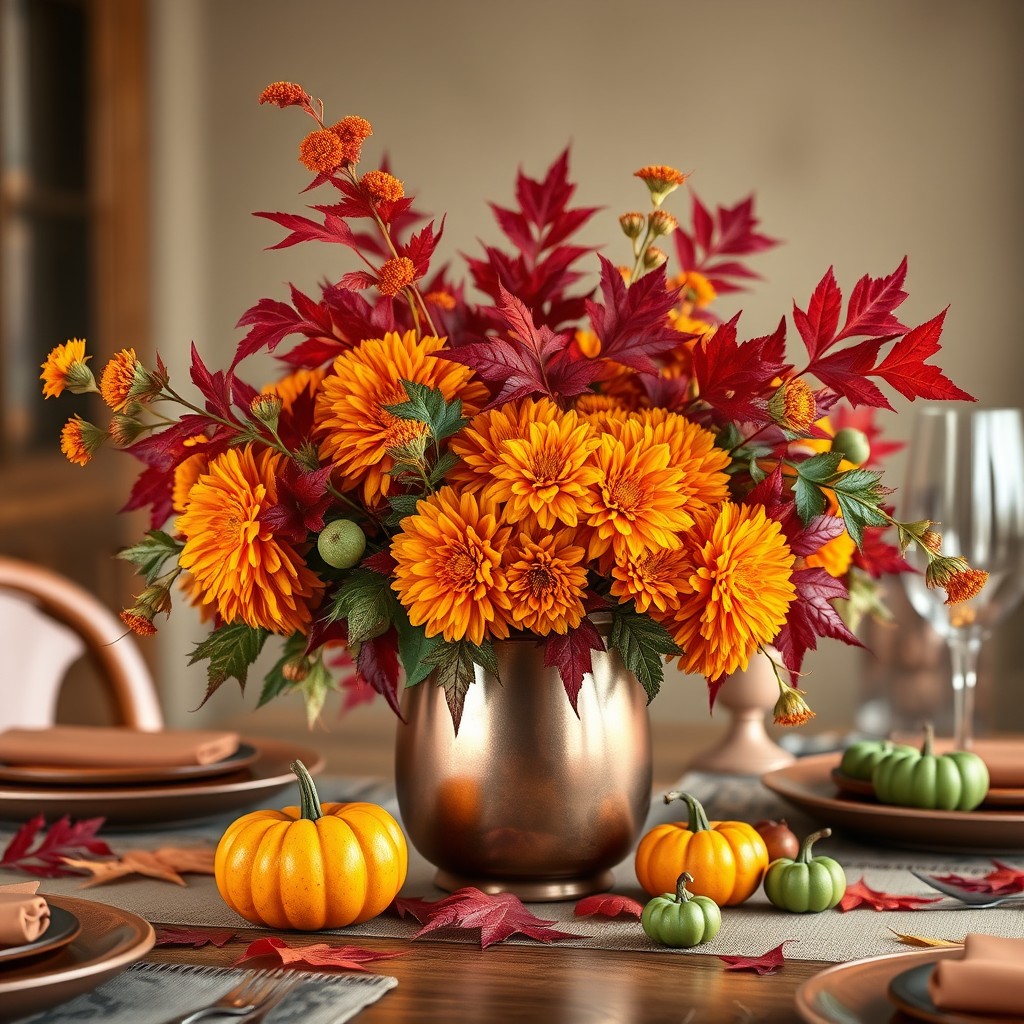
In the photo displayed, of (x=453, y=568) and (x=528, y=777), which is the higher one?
(x=453, y=568)

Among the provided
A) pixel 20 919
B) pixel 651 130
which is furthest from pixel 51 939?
pixel 651 130

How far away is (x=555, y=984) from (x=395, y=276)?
0.38 meters

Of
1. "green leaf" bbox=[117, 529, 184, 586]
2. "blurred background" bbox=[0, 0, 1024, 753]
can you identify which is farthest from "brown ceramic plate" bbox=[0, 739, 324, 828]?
"blurred background" bbox=[0, 0, 1024, 753]

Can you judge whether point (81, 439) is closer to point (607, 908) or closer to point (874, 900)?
point (607, 908)

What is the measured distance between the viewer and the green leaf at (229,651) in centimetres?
84

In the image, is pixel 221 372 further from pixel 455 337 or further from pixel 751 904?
pixel 751 904

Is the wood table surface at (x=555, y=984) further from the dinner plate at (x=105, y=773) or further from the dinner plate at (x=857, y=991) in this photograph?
the dinner plate at (x=105, y=773)

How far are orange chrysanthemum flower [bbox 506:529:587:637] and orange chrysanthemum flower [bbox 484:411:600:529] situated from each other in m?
0.02

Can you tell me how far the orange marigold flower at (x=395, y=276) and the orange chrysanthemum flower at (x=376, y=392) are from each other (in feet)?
0.12

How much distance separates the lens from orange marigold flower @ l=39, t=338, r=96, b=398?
31.7 inches

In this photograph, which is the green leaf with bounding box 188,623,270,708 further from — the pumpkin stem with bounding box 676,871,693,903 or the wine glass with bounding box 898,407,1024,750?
the wine glass with bounding box 898,407,1024,750

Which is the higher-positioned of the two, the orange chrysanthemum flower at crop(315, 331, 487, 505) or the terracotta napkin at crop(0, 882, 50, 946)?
the orange chrysanthemum flower at crop(315, 331, 487, 505)

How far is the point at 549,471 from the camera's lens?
2.48 ft

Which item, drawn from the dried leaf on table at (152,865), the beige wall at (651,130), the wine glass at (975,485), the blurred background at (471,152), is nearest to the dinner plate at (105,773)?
the dried leaf on table at (152,865)
